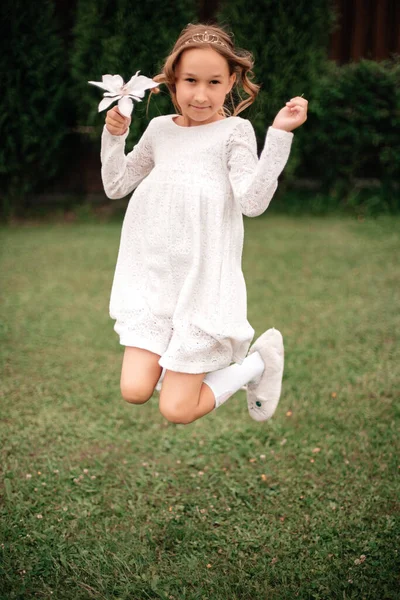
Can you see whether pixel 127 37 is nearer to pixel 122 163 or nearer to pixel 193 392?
pixel 122 163

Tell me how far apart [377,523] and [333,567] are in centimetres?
34

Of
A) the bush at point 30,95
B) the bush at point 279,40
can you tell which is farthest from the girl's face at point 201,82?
the bush at point 30,95

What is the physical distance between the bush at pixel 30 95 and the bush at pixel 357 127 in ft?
9.79

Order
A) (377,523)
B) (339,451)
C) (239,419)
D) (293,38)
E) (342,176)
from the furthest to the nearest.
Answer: (342,176) < (293,38) < (239,419) < (339,451) < (377,523)

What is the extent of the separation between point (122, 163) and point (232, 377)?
0.94 m

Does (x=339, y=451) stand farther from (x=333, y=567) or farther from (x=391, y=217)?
(x=391, y=217)

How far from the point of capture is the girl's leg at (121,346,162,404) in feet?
7.69

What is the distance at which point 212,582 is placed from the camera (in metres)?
2.38

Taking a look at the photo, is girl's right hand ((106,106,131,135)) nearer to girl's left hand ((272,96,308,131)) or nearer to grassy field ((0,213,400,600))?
girl's left hand ((272,96,308,131))

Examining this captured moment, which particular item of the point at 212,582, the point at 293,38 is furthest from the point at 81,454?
the point at 293,38

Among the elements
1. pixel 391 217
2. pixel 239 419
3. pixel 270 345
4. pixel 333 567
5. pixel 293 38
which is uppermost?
pixel 293 38

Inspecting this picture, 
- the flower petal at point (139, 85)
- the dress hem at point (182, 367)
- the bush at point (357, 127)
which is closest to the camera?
the flower petal at point (139, 85)

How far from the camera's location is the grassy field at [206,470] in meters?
2.43

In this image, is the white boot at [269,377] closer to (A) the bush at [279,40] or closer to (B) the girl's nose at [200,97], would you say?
(B) the girl's nose at [200,97]
